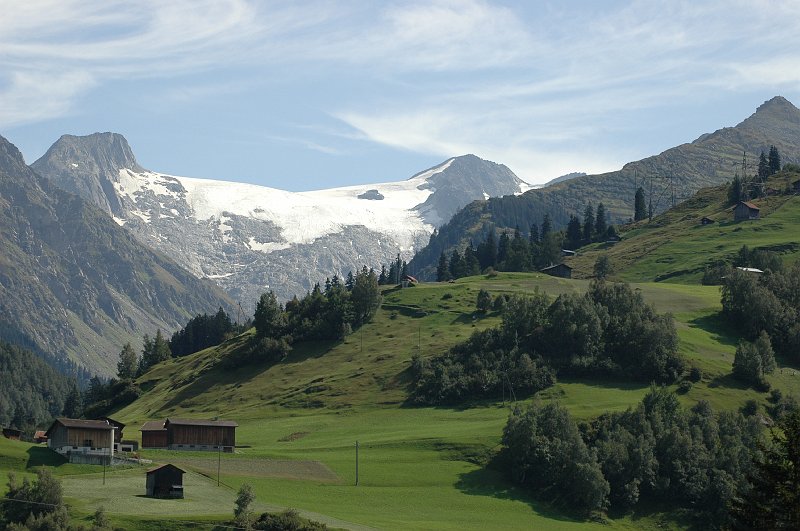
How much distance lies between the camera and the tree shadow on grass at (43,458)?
129 m

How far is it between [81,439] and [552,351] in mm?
81250

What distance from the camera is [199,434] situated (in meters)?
158

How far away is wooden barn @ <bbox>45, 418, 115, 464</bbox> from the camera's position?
5394 inches

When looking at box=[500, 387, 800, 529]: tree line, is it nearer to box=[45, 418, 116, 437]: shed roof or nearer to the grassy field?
the grassy field

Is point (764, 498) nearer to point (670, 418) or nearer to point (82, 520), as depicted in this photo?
point (82, 520)

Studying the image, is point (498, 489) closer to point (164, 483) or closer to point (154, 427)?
point (164, 483)

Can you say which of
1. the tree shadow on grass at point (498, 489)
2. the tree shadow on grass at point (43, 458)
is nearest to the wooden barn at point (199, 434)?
the tree shadow on grass at point (43, 458)

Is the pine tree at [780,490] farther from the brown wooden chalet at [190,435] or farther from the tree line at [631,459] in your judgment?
the brown wooden chalet at [190,435]

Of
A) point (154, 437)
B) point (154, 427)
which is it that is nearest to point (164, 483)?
point (154, 437)

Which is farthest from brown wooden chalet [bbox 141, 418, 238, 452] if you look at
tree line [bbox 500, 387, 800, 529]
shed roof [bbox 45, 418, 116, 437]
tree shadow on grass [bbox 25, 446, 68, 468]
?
tree line [bbox 500, 387, 800, 529]

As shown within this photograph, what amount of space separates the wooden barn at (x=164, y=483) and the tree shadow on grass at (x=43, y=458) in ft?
52.5

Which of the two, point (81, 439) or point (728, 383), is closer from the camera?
point (81, 439)

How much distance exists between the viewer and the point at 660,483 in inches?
5591

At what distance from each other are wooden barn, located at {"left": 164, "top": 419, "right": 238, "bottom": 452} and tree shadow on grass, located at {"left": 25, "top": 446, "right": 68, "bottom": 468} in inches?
897
